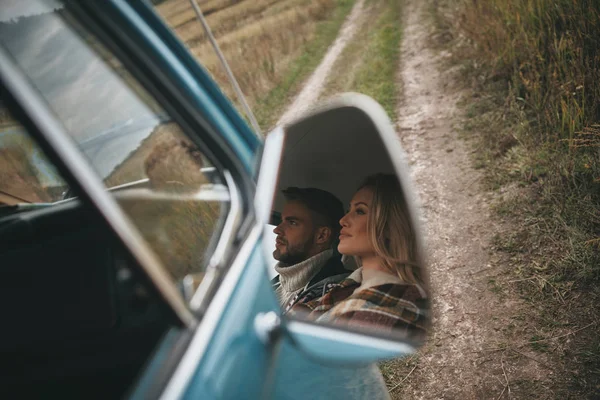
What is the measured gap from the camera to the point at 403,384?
8.39 feet

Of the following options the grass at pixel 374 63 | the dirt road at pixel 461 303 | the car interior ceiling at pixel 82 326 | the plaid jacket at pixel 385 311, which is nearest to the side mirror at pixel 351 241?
the plaid jacket at pixel 385 311

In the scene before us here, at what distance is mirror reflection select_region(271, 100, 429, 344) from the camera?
930 mm

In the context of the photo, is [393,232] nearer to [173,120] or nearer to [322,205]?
[322,205]

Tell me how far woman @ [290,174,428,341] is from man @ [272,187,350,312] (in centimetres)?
3

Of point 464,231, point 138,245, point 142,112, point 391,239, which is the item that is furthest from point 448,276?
point 138,245

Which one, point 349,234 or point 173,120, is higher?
point 173,120

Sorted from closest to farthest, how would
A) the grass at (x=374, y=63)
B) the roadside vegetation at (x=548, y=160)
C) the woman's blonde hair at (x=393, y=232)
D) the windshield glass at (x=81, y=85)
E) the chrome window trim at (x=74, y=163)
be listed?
the chrome window trim at (x=74, y=163) < the windshield glass at (x=81, y=85) < the woman's blonde hair at (x=393, y=232) < the roadside vegetation at (x=548, y=160) < the grass at (x=374, y=63)

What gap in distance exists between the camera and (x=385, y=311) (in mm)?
916

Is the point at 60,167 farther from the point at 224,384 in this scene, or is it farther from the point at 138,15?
the point at 138,15

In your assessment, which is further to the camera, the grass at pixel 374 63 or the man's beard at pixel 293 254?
the grass at pixel 374 63

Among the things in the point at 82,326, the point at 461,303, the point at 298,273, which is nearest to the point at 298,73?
the point at 461,303

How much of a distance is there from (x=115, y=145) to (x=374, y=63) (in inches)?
307

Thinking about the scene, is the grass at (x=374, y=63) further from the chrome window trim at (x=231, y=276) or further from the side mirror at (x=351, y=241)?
the side mirror at (x=351, y=241)

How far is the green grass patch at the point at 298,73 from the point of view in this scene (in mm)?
8420
